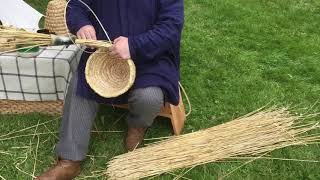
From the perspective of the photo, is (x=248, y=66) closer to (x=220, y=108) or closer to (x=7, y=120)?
(x=220, y=108)

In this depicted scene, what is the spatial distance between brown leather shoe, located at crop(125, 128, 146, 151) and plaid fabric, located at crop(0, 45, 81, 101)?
55 cm

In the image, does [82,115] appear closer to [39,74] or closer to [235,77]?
[39,74]

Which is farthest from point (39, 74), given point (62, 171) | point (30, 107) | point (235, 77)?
point (235, 77)

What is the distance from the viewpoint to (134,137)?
10.3ft

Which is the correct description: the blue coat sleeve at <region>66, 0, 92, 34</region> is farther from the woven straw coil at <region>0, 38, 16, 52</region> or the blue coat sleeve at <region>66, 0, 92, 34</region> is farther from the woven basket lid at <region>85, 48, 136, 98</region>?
the woven straw coil at <region>0, 38, 16, 52</region>

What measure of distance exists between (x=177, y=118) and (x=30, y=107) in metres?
0.98

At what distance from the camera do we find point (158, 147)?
3.12 m

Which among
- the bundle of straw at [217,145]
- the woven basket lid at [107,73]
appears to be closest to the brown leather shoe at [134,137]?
the bundle of straw at [217,145]

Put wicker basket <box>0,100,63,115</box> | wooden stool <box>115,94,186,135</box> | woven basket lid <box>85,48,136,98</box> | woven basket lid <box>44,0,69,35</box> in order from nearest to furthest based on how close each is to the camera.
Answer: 1. woven basket lid <box>85,48,136,98</box>
2. wooden stool <box>115,94,186,135</box>
3. wicker basket <box>0,100,63,115</box>
4. woven basket lid <box>44,0,69,35</box>

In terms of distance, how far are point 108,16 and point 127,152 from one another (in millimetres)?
791

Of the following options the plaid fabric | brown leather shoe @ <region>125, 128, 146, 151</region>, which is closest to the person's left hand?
brown leather shoe @ <region>125, 128, 146, 151</region>

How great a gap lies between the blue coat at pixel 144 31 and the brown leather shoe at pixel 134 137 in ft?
0.69

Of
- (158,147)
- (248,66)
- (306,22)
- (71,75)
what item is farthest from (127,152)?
(306,22)

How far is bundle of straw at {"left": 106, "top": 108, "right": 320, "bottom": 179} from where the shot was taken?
2965 millimetres
